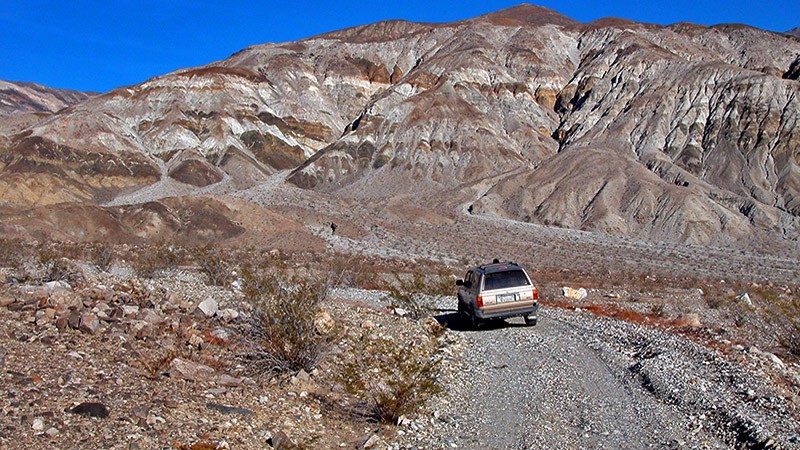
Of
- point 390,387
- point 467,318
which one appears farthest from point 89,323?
point 467,318

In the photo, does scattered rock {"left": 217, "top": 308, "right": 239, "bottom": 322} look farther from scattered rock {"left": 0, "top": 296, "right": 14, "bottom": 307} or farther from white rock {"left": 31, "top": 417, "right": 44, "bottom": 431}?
white rock {"left": 31, "top": 417, "right": 44, "bottom": 431}

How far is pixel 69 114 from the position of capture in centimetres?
9819

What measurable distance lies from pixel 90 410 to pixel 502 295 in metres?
9.97

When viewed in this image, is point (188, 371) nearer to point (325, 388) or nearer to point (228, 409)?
point (228, 409)

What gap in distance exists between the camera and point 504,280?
1506cm

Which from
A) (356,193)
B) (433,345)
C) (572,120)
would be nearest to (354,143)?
(356,193)

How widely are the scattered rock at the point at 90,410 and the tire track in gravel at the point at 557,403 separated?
3.73m

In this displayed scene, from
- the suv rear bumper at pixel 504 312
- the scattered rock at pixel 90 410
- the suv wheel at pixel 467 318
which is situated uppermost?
the scattered rock at pixel 90 410

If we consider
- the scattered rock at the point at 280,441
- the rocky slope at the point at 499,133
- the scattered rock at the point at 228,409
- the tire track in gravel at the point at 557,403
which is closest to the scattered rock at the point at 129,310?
the scattered rock at the point at 228,409

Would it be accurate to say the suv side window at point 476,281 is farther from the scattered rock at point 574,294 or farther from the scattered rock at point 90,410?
the scattered rock at point 90,410

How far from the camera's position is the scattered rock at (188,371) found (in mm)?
8266

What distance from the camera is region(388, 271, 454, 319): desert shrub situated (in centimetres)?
1666

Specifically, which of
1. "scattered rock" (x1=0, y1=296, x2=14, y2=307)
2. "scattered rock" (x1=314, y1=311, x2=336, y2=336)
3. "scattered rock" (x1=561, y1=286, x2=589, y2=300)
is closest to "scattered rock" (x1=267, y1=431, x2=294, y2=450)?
"scattered rock" (x1=314, y1=311, x2=336, y2=336)

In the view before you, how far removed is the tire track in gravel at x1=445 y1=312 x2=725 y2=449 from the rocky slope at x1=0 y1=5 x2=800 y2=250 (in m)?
52.3
